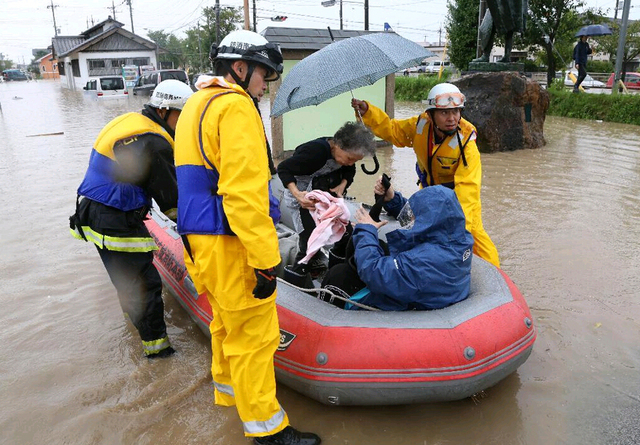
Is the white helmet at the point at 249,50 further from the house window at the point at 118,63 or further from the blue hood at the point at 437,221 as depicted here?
the house window at the point at 118,63

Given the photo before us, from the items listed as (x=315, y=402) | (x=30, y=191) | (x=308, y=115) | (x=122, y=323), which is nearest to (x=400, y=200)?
(x=315, y=402)

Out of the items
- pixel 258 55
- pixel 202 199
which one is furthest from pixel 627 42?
pixel 202 199

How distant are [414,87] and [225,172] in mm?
21198

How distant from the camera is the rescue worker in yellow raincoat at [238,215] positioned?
7.04ft

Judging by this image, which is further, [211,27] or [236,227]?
[211,27]

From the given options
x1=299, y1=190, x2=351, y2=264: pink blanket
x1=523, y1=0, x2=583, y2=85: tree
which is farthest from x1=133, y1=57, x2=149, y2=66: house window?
x1=299, y1=190, x2=351, y2=264: pink blanket

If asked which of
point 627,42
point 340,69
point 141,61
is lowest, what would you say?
point 340,69

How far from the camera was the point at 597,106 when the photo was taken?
14055 mm

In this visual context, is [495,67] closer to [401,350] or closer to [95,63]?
[401,350]

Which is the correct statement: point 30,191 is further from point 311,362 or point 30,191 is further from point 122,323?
point 311,362

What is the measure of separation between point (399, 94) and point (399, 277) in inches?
851

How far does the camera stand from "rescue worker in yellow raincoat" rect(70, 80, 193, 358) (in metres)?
3.00

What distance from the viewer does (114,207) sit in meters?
3.12

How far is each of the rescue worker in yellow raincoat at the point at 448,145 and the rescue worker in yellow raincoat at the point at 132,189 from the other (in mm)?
1632
